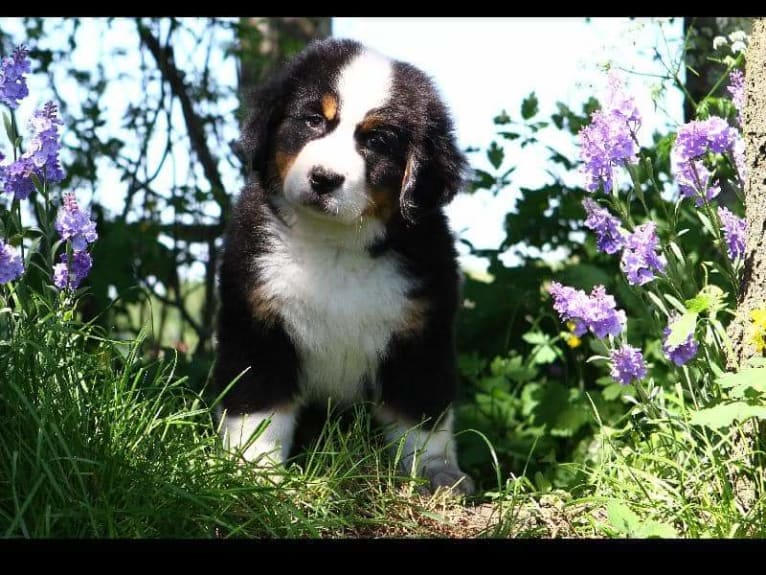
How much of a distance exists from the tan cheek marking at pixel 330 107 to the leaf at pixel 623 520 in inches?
59.9

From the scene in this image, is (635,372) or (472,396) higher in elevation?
(635,372)

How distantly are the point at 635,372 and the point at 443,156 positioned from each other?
99 centimetres

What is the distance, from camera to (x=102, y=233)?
601 centimetres

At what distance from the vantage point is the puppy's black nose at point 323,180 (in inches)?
126

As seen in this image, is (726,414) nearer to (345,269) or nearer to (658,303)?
(658,303)

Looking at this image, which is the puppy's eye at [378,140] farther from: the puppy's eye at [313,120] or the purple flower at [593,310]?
the purple flower at [593,310]

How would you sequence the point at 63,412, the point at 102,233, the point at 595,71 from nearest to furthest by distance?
the point at 63,412
the point at 595,71
the point at 102,233

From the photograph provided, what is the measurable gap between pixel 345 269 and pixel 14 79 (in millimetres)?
1231

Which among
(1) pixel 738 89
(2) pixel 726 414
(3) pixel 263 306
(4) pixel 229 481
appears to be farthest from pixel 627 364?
(4) pixel 229 481

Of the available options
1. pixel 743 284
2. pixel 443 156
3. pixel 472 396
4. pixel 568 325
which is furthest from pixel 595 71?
pixel 472 396

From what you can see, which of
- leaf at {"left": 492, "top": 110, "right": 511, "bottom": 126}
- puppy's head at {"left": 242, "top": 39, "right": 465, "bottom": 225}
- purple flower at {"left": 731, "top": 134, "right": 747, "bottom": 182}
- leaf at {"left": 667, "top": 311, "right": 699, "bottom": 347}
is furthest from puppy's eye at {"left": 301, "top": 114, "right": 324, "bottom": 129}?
leaf at {"left": 492, "top": 110, "right": 511, "bottom": 126}

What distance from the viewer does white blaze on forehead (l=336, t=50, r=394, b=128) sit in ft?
10.9

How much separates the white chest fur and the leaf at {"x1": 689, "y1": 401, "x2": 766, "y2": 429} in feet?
3.56

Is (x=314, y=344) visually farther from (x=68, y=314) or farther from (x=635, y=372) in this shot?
(x=635, y=372)
